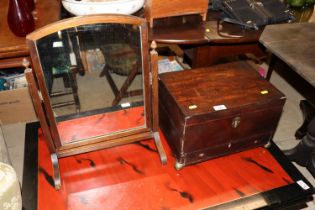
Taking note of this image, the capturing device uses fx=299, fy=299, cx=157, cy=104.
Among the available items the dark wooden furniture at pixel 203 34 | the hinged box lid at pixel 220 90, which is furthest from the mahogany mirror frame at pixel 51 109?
the dark wooden furniture at pixel 203 34

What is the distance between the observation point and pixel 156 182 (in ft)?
3.63

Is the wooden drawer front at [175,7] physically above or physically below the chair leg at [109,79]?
above

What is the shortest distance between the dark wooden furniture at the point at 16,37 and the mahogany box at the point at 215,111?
0.59m

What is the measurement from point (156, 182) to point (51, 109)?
1.50ft

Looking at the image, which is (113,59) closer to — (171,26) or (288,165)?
(171,26)


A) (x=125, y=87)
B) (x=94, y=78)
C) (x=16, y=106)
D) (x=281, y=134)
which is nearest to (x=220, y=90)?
(x=125, y=87)

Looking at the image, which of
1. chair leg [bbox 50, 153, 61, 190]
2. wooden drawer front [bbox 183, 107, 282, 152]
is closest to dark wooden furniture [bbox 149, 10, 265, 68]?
wooden drawer front [bbox 183, 107, 282, 152]

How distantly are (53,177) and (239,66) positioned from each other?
Result: 86cm

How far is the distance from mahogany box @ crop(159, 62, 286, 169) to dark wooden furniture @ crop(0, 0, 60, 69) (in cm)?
59

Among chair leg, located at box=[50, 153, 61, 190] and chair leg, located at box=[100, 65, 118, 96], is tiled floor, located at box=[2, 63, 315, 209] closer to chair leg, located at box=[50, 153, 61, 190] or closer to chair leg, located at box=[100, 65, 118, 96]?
chair leg, located at box=[50, 153, 61, 190]

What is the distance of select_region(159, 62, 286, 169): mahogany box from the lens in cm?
104

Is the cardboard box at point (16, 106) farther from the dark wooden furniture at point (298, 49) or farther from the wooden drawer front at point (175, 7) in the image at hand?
the dark wooden furniture at point (298, 49)

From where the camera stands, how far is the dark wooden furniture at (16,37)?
47.4 inches

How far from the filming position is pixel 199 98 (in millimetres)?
1078
